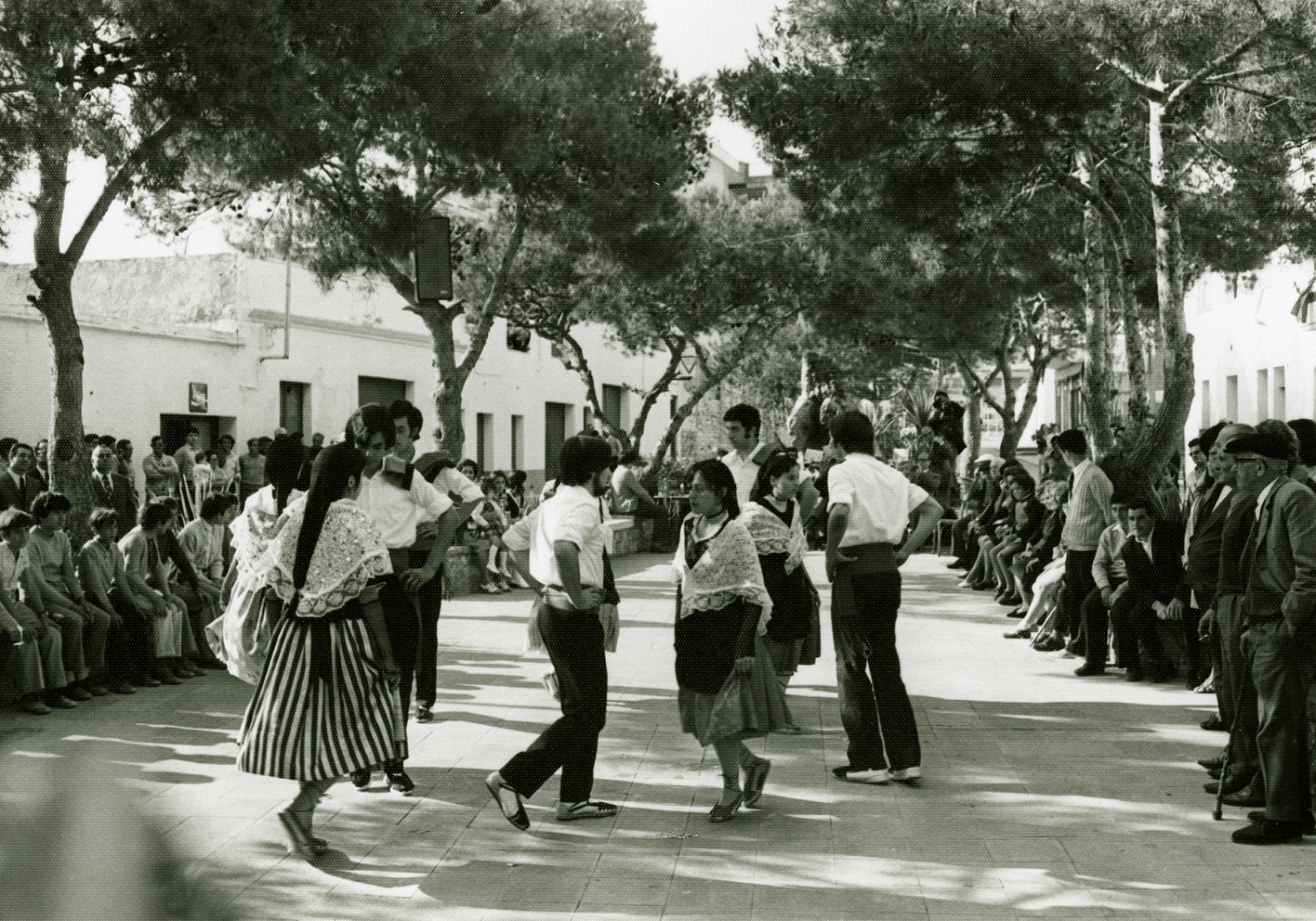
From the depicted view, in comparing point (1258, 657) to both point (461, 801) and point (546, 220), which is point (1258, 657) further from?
point (546, 220)

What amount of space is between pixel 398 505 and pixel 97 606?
317 centimetres

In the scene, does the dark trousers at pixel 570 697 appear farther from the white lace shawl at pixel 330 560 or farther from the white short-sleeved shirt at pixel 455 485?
the white short-sleeved shirt at pixel 455 485

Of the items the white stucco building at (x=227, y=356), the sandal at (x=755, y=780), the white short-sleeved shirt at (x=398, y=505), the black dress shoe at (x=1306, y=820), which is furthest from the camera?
the white stucco building at (x=227, y=356)

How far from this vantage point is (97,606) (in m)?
9.85

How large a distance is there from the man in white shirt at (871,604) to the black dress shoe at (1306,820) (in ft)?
5.18

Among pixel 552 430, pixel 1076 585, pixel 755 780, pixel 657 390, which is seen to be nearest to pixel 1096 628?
pixel 1076 585

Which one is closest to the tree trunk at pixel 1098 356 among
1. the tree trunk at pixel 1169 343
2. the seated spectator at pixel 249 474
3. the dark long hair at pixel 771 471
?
the tree trunk at pixel 1169 343

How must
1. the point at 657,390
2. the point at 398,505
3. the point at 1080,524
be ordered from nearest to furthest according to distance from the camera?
the point at 398,505 < the point at 1080,524 < the point at 657,390

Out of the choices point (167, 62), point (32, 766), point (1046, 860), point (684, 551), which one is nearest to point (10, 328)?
point (167, 62)

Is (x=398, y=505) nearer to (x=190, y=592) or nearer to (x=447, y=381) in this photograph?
(x=190, y=592)

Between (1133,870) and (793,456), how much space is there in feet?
12.0

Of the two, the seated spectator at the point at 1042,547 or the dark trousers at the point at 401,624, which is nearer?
the dark trousers at the point at 401,624

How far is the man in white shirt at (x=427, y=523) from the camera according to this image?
7887mm

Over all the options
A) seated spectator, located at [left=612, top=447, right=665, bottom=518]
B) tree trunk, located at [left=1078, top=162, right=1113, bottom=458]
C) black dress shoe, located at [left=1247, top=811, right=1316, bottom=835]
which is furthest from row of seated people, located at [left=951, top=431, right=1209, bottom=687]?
black dress shoe, located at [left=1247, top=811, right=1316, bottom=835]
